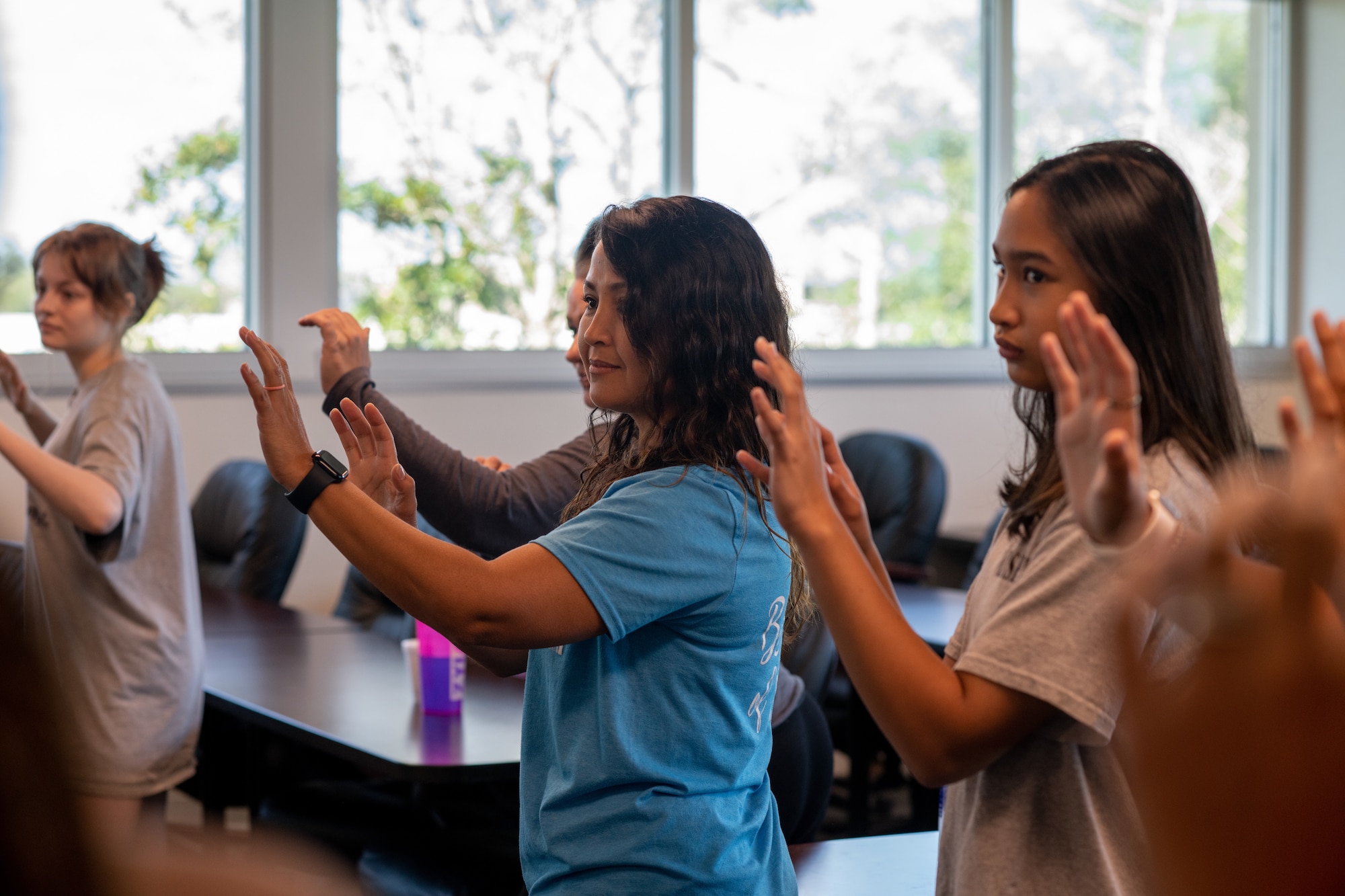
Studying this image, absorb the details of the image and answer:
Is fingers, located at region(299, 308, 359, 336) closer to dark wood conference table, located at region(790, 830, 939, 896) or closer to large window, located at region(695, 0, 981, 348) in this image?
dark wood conference table, located at region(790, 830, 939, 896)

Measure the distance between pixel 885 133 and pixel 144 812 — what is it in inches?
154

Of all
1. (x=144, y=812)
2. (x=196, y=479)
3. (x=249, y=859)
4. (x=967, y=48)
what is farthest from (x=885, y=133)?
(x=249, y=859)

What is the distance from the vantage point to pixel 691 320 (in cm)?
129

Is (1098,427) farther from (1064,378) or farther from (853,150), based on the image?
(853,150)

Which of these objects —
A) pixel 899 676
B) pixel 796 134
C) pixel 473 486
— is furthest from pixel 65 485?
pixel 796 134

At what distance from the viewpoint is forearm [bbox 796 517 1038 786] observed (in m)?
0.97

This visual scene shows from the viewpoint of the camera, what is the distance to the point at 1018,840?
1.01 m

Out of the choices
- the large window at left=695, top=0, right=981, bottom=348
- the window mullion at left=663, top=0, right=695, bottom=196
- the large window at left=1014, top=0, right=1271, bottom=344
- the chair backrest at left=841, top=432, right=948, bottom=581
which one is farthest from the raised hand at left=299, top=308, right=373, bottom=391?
the large window at left=1014, top=0, right=1271, bottom=344

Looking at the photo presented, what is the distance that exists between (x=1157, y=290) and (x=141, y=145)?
373 centimetres

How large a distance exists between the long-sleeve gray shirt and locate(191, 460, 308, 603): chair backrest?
1.84 meters

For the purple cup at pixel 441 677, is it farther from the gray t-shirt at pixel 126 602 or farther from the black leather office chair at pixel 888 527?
the black leather office chair at pixel 888 527

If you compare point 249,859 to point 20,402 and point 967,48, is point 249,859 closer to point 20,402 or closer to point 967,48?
point 20,402

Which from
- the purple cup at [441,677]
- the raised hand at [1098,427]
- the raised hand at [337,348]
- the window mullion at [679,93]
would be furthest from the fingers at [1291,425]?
the window mullion at [679,93]

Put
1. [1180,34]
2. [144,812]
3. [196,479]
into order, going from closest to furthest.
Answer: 1. [144,812]
2. [196,479]
3. [1180,34]
